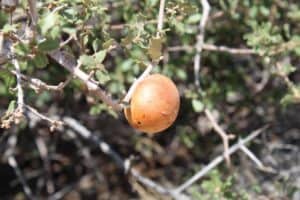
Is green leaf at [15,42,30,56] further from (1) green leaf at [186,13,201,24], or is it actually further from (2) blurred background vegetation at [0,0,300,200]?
(1) green leaf at [186,13,201,24]

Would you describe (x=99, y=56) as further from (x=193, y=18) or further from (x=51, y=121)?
(x=193, y=18)

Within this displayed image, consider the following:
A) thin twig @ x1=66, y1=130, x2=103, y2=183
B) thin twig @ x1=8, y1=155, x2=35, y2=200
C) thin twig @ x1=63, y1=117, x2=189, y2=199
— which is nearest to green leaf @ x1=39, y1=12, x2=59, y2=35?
thin twig @ x1=63, y1=117, x2=189, y2=199

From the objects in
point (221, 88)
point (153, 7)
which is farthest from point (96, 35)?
point (221, 88)

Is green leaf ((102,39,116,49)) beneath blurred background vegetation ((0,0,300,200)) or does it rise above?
beneath

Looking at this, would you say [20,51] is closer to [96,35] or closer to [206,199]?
[96,35]

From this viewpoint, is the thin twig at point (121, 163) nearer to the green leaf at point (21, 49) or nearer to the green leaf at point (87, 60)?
the green leaf at point (87, 60)

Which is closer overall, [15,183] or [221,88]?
[221,88]
